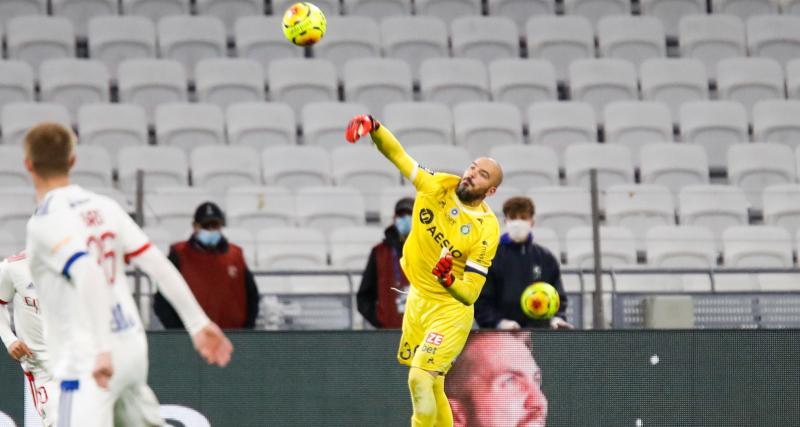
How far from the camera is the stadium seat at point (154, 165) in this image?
1405 centimetres

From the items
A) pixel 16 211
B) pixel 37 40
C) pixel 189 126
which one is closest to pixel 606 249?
pixel 189 126

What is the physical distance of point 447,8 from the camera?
1722 centimetres

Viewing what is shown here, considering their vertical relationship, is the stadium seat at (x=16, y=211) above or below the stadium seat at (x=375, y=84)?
below

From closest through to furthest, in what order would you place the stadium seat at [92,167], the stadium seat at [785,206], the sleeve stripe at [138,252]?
the sleeve stripe at [138,252] < the stadium seat at [785,206] < the stadium seat at [92,167]

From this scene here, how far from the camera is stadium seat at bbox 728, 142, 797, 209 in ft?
48.9

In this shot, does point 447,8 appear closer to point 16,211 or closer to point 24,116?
point 24,116

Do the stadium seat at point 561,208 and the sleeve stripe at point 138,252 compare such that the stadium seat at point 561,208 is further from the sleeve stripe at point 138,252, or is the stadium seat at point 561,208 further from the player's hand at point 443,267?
the sleeve stripe at point 138,252

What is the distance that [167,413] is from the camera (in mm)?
10234

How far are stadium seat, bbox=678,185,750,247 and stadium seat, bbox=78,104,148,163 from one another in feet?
19.8

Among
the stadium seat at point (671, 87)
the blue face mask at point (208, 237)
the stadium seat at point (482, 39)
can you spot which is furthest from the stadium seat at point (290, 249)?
the stadium seat at point (671, 87)

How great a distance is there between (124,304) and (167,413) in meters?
4.43

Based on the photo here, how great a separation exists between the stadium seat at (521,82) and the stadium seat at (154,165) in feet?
13.4

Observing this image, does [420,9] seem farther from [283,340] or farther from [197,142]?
[283,340]

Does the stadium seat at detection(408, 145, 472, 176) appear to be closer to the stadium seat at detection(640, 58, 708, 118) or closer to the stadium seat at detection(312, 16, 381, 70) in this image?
the stadium seat at detection(312, 16, 381, 70)
